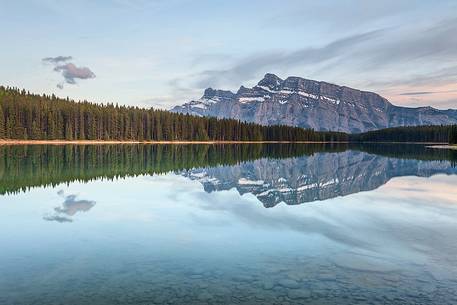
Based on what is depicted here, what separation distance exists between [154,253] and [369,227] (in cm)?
1152

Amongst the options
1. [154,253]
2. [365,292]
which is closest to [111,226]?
[154,253]

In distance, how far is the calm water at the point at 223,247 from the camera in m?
11.4

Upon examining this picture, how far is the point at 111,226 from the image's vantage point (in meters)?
20.0

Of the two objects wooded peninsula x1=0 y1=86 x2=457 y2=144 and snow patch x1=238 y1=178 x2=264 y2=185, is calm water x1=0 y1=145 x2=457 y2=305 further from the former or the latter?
wooded peninsula x1=0 y1=86 x2=457 y2=144

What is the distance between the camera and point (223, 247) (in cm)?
1630

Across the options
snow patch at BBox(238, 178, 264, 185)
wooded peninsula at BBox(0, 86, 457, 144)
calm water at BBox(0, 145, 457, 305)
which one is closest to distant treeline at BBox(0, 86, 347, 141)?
wooded peninsula at BBox(0, 86, 457, 144)

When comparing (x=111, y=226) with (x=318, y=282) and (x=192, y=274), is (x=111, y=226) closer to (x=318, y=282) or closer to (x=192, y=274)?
(x=192, y=274)

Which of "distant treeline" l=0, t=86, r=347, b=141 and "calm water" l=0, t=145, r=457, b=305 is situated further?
"distant treeline" l=0, t=86, r=347, b=141

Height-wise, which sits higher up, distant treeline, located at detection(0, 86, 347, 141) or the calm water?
distant treeline, located at detection(0, 86, 347, 141)

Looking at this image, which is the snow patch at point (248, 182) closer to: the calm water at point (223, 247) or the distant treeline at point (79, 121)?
the calm water at point (223, 247)

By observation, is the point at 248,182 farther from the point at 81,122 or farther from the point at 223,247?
the point at 81,122

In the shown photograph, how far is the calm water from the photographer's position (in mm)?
11414

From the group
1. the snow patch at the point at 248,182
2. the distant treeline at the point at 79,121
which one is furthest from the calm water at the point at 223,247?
the distant treeline at the point at 79,121

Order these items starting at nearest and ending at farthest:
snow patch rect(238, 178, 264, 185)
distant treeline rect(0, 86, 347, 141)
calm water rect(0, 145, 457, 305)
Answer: calm water rect(0, 145, 457, 305), snow patch rect(238, 178, 264, 185), distant treeline rect(0, 86, 347, 141)
